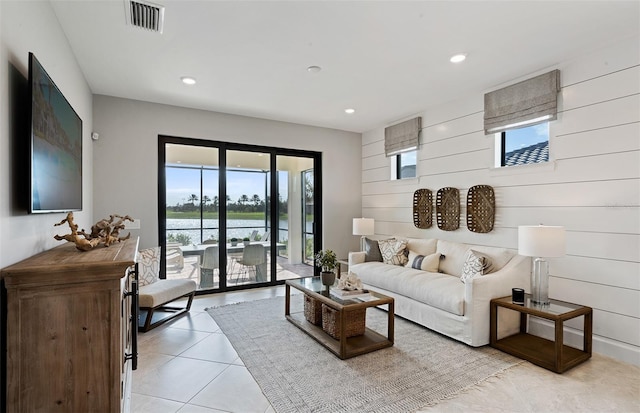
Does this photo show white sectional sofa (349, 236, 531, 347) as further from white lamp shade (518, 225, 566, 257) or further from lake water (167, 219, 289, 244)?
lake water (167, 219, 289, 244)

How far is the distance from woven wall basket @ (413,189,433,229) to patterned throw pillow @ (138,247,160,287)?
11.5 ft

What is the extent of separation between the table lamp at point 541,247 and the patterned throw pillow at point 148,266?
3853mm

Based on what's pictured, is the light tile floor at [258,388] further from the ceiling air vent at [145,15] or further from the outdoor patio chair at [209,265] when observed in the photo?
the ceiling air vent at [145,15]

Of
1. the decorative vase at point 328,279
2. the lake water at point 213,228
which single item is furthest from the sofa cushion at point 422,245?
the lake water at point 213,228

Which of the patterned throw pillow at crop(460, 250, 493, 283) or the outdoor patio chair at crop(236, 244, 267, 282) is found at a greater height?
the patterned throw pillow at crop(460, 250, 493, 283)

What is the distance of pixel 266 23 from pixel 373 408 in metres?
2.80

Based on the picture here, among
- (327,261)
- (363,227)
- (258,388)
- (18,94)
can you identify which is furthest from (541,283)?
(18,94)

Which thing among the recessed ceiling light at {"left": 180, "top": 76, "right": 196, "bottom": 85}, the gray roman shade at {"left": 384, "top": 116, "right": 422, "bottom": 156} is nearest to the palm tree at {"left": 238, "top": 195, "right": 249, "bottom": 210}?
the recessed ceiling light at {"left": 180, "top": 76, "right": 196, "bottom": 85}

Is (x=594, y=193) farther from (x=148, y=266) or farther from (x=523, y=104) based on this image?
(x=148, y=266)

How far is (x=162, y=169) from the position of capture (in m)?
4.52

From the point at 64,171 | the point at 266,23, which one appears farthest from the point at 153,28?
the point at 64,171

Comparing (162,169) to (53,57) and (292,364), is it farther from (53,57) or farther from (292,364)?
(292,364)

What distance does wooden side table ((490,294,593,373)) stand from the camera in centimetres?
253

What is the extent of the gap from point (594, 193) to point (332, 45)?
2.65 m
